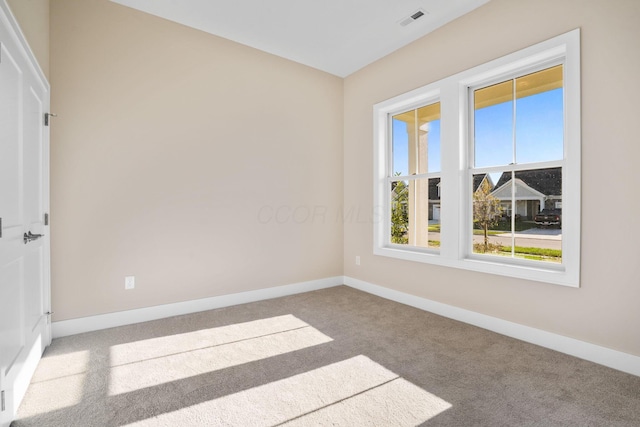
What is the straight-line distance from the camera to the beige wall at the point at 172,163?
2.71 m

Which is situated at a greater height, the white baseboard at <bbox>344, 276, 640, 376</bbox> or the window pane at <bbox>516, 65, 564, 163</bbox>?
the window pane at <bbox>516, 65, 564, 163</bbox>

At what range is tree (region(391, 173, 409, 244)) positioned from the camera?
385 cm

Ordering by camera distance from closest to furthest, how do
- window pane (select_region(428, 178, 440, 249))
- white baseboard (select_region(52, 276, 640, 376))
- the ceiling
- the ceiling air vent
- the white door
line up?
the white door < white baseboard (select_region(52, 276, 640, 376)) < the ceiling < the ceiling air vent < window pane (select_region(428, 178, 440, 249))

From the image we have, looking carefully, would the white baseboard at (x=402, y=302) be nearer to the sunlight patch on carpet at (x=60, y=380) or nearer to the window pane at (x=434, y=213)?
the sunlight patch on carpet at (x=60, y=380)

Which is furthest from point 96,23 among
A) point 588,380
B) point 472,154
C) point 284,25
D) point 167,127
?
point 588,380

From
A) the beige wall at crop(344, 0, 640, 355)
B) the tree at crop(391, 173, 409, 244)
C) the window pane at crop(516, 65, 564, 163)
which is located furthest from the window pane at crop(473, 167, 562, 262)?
the tree at crop(391, 173, 409, 244)

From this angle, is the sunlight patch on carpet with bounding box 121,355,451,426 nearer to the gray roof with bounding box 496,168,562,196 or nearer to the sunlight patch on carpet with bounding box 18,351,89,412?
the sunlight patch on carpet with bounding box 18,351,89,412

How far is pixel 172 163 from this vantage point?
315 cm

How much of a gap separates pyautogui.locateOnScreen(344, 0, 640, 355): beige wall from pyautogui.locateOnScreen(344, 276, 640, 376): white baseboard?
0.05 m

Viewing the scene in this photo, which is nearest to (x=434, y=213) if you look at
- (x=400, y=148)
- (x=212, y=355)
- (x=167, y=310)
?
(x=400, y=148)

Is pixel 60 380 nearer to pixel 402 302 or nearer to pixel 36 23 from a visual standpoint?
pixel 36 23

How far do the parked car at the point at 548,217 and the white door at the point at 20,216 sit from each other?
3.56 meters

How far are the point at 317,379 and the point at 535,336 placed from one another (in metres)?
Answer: 1.82

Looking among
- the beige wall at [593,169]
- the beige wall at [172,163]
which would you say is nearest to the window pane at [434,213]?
the beige wall at [593,169]
